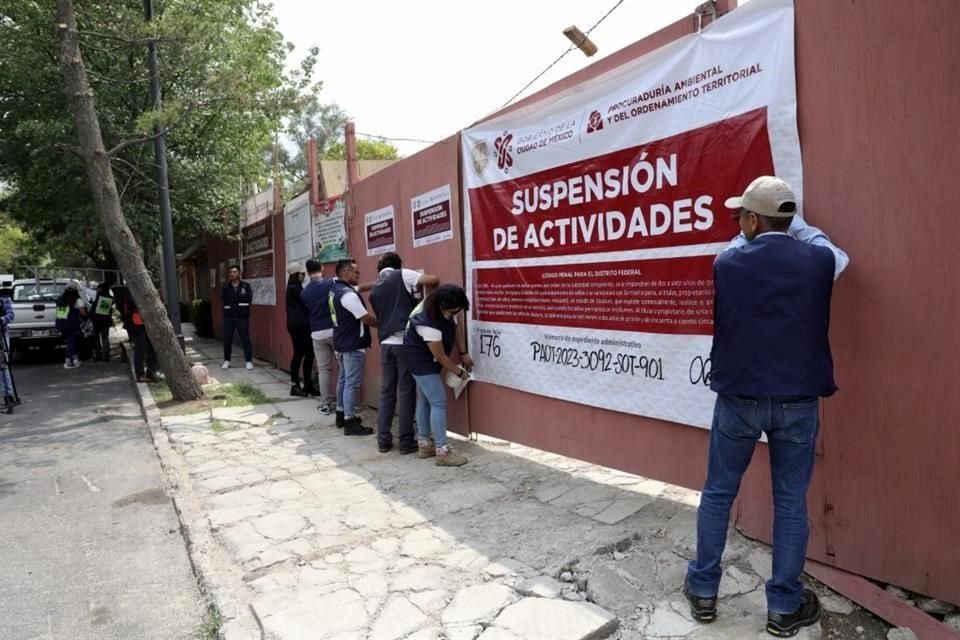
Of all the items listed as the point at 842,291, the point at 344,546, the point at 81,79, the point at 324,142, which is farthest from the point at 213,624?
the point at 324,142

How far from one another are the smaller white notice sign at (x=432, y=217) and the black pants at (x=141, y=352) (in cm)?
647

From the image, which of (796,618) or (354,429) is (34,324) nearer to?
(354,429)

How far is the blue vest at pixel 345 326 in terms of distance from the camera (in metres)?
6.45

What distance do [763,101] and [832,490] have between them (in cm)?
184

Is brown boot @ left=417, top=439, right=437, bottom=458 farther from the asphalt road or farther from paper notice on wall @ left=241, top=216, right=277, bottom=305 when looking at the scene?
paper notice on wall @ left=241, top=216, right=277, bottom=305

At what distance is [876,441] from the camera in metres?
2.82

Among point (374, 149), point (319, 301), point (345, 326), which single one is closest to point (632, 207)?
point (345, 326)

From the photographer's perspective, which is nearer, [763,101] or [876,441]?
[876,441]

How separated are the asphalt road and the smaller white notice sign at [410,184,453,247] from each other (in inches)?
121

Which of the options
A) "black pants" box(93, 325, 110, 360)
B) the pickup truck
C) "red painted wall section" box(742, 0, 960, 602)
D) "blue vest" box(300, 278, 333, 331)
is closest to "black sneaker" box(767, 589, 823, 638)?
"red painted wall section" box(742, 0, 960, 602)

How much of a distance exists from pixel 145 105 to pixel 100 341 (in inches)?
225

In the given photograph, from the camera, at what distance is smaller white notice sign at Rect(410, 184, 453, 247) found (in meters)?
5.75

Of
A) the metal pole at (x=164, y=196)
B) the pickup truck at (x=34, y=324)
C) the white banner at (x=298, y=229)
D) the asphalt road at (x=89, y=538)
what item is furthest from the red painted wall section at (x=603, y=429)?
the pickup truck at (x=34, y=324)

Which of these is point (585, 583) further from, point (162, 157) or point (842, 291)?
point (162, 157)
